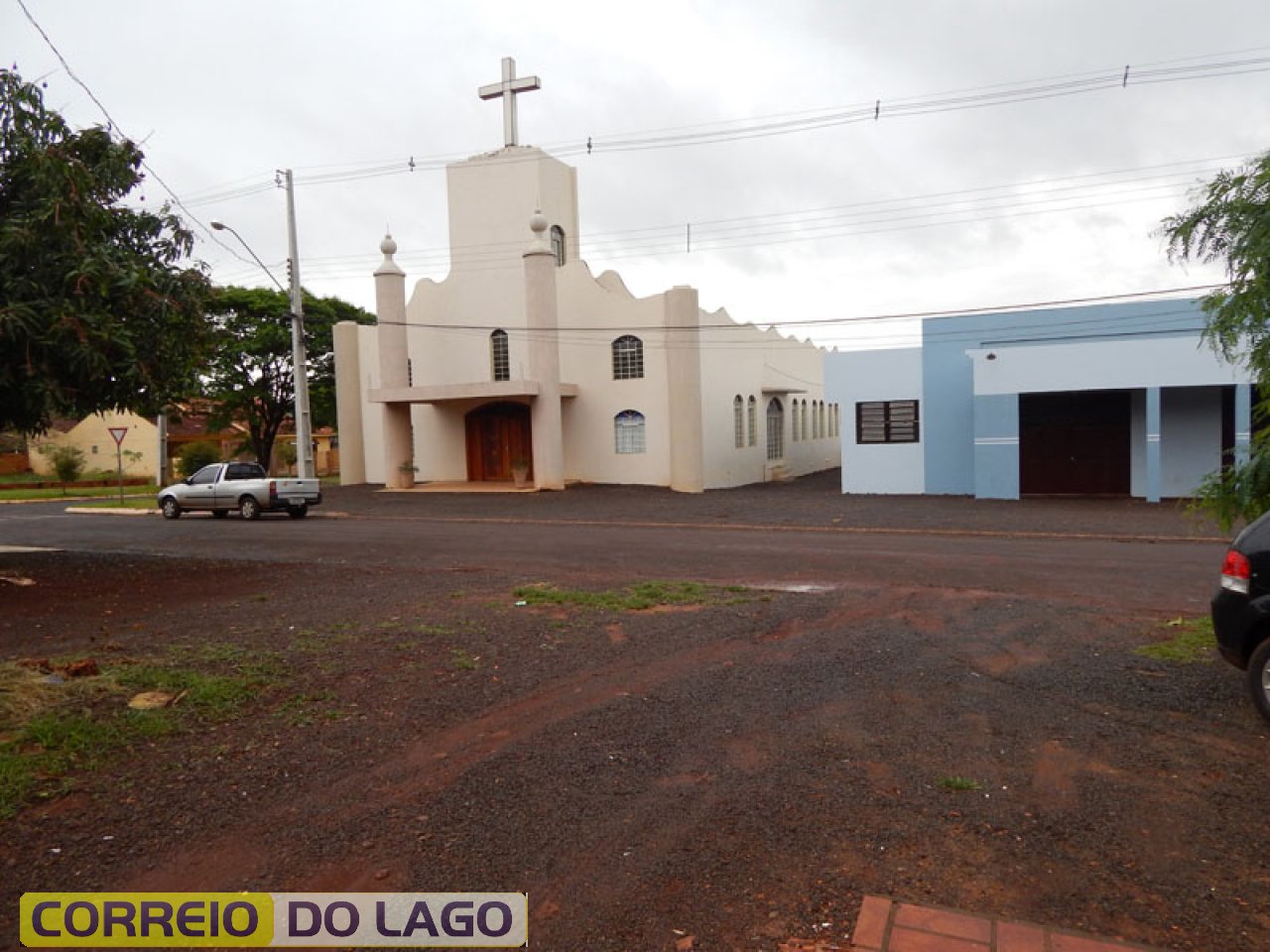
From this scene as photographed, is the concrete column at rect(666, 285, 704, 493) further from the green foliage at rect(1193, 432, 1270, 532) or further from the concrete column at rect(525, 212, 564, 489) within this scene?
the green foliage at rect(1193, 432, 1270, 532)

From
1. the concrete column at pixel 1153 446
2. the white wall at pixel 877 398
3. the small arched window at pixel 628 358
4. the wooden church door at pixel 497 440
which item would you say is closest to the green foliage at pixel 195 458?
the wooden church door at pixel 497 440

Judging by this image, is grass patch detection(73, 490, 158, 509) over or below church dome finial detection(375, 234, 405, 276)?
below

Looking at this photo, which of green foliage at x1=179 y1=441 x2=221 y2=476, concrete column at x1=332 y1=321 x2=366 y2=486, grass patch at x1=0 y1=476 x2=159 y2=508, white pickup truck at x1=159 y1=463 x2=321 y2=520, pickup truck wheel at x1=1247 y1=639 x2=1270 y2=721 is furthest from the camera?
green foliage at x1=179 y1=441 x2=221 y2=476

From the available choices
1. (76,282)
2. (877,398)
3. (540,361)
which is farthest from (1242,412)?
(76,282)

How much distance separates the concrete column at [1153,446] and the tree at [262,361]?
104ft

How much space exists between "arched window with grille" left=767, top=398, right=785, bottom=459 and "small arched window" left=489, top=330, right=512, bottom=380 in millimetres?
11492

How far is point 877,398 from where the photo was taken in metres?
27.5

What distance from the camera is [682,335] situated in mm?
30344

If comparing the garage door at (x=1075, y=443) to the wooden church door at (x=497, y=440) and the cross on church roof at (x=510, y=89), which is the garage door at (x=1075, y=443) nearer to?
the wooden church door at (x=497, y=440)

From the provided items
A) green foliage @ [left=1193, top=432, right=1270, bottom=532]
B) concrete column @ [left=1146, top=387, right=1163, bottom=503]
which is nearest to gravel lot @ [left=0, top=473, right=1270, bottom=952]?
green foliage @ [left=1193, top=432, right=1270, bottom=532]

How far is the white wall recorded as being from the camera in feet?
88.8

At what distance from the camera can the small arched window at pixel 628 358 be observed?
31.8m

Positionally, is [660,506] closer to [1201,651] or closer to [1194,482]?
[1194,482]

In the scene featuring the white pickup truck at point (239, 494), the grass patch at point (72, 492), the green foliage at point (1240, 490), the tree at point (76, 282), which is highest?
the tree at point (76, 282)
